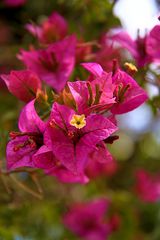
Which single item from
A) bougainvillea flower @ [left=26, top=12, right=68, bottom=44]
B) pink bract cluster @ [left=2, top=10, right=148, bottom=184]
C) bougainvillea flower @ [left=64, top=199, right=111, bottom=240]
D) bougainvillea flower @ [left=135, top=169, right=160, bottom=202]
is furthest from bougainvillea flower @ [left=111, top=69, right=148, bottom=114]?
bougainvillea flower @ [left=135, top=169, right=160, bottom=202]

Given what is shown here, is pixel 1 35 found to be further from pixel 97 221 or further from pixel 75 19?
pixel 97 221

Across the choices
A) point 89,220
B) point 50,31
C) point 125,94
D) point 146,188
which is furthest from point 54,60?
point 146,188

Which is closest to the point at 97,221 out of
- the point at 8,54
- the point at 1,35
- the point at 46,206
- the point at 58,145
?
the point at 46,206

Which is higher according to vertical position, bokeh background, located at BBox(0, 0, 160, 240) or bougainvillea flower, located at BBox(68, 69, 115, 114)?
bougainvillea flower, located at BBox(68, 69, 115, 114)

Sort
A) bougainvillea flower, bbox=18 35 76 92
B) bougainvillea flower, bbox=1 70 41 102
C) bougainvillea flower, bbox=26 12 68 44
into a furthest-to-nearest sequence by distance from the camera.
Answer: bougainvillea flower, bbox=26 12 68 44 → bougainvillea flower, bbox=18 35 76 92 → bougainvillea flower, bbox=1 70 41 102

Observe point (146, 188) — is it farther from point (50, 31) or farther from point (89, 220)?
point (50, 31)

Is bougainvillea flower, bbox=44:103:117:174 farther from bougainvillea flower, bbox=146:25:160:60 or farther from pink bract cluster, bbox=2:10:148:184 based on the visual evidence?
bougainvillea flower, bbox=146:25:160:60
